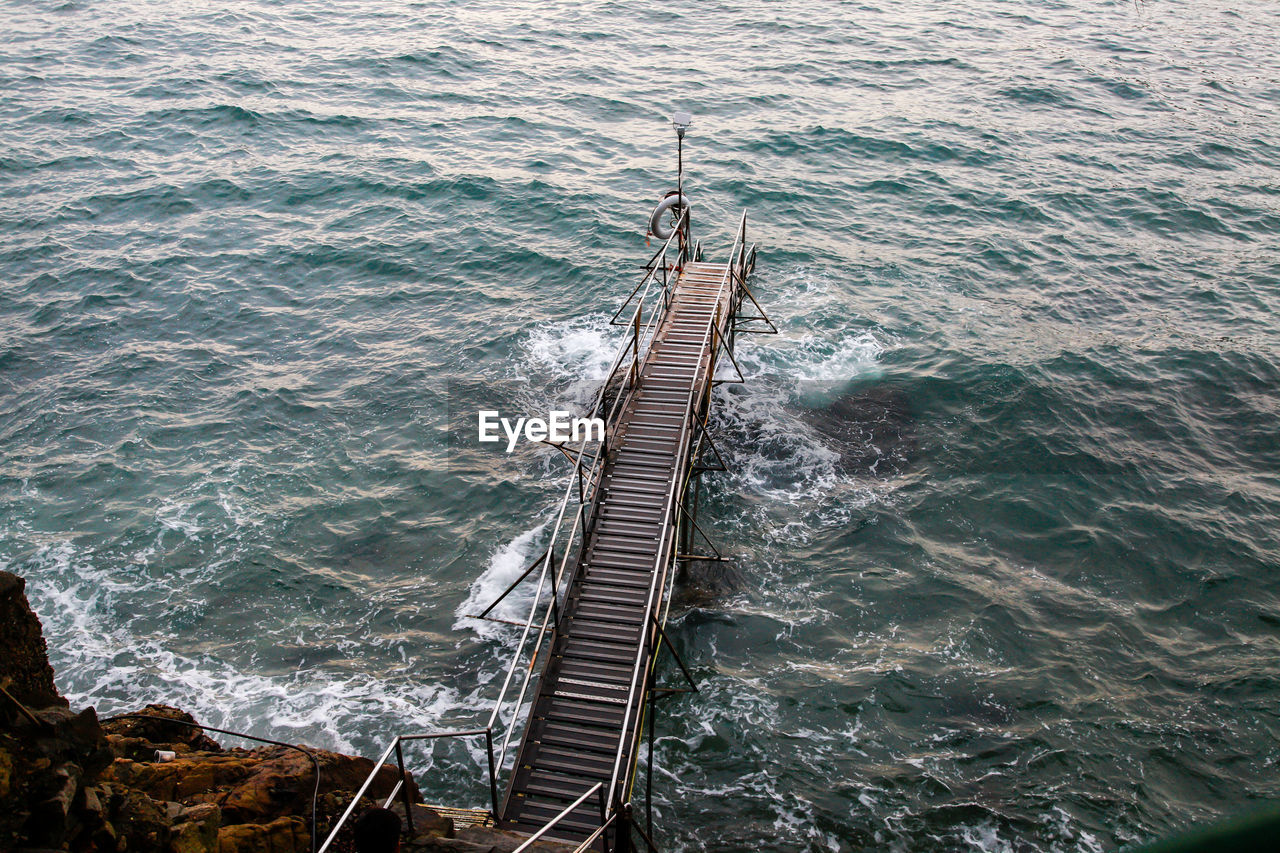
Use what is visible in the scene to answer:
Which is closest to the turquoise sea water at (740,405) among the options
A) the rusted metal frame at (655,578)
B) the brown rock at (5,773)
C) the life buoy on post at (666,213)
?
the rusted metal frame at (655,578)

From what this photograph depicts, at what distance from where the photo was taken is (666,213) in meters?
29.3

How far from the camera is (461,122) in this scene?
158 ft

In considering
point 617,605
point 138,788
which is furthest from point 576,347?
point 138,788

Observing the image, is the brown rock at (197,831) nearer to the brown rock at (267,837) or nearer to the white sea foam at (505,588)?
the brown rock at (267,837)

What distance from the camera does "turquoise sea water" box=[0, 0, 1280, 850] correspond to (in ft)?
63.2

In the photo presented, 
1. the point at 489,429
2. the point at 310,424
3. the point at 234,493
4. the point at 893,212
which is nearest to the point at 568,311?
the point at 489,429

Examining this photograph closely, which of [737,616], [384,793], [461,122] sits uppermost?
[461,122]

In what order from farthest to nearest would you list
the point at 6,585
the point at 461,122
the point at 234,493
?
the point at 461,122
the point at 234,493
the point at 6,585

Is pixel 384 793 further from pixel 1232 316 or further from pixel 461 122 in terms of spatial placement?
pixel 461 122

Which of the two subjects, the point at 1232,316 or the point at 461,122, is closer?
the point at 1232,316

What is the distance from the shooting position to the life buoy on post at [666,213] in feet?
93.7

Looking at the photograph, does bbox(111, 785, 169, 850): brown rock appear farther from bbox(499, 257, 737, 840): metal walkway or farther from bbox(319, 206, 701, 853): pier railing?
bbox(499, 257, 737, 840): metal walkway

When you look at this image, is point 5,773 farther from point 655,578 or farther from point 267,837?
point 655,578

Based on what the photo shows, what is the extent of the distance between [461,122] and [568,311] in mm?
20116
